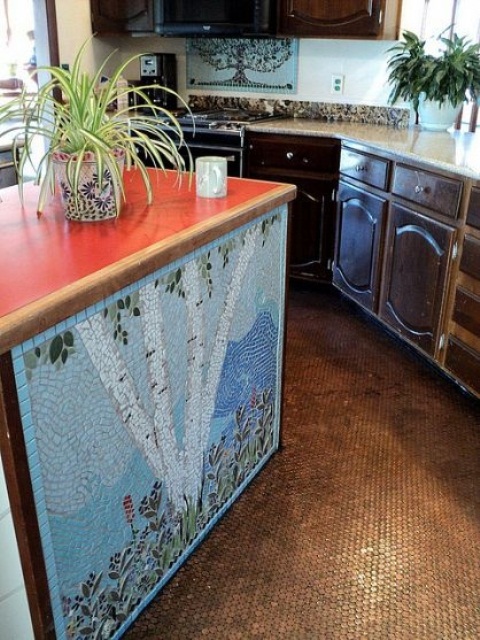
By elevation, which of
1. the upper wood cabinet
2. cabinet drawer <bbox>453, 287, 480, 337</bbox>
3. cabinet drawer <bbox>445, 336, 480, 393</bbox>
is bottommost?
cabinet drawer <bbox>445, 336, 480, 393</bbox>

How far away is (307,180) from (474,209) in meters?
1.20

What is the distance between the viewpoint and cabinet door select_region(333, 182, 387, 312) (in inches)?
112

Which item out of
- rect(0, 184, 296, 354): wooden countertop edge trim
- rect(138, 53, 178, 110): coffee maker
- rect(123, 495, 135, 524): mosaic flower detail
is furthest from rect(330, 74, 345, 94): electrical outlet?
rect(123, 495, 135, 524): mosaic flower detail

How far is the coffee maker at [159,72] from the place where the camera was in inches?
153

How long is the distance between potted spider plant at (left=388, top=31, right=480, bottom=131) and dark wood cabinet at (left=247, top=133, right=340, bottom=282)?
0.45 m

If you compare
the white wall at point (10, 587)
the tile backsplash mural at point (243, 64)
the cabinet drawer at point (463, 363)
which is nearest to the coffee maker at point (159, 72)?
the tile backsplash mural at point (243, 64)

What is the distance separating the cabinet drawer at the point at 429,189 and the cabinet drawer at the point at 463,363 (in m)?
0.48

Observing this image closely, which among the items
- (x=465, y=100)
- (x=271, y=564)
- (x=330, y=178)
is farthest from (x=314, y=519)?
(x=465, y=100)

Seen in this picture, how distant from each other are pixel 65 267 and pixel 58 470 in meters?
0.36

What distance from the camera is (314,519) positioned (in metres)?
1.84

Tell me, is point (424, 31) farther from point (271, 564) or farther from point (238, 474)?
point (271, 564)

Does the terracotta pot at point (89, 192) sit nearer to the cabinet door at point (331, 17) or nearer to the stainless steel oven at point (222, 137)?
the stainless steel oven at point (222, 137)

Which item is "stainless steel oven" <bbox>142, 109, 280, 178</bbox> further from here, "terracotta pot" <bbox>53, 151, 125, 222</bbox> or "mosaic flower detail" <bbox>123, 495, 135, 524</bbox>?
"mosaic flower detail" <bbox>123, 495, 135, 524</bbox>

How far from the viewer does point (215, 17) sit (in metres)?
3.45
